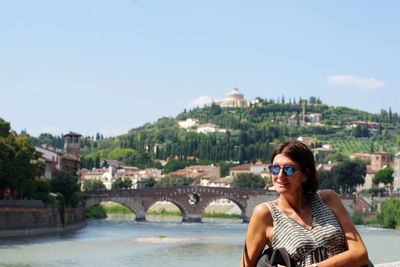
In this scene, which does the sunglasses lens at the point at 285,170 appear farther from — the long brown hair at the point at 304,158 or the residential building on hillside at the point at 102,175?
the residential building on hillside at the point at 102,175

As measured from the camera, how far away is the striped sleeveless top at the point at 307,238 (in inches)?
132

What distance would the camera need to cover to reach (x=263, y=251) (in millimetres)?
3396

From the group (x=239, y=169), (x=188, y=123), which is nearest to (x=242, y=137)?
(x=239, y=169)

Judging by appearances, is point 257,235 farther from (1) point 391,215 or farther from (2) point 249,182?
(2) point 249,182

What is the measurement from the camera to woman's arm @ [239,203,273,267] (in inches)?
131

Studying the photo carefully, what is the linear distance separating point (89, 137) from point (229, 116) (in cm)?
3764

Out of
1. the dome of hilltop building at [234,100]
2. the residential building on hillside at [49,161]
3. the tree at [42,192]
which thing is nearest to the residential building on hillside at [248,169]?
the residential building on hillside at [49,161]

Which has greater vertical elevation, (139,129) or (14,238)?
(139,129)

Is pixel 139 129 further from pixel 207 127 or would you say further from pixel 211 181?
pixel 211 181

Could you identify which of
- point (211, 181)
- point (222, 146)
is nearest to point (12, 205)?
point (211, 181)

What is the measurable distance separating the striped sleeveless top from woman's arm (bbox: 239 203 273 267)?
0.12ft

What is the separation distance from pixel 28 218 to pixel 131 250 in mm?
8172

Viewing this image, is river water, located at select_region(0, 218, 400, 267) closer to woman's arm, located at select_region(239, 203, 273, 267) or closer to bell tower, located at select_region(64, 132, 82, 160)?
woman's arm, located at select_region(239, 203, 273, 267)

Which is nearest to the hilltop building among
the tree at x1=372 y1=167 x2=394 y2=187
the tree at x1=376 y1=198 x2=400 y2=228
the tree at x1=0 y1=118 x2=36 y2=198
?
the tree at x1=0 y1=118 x2=36 y2=198
